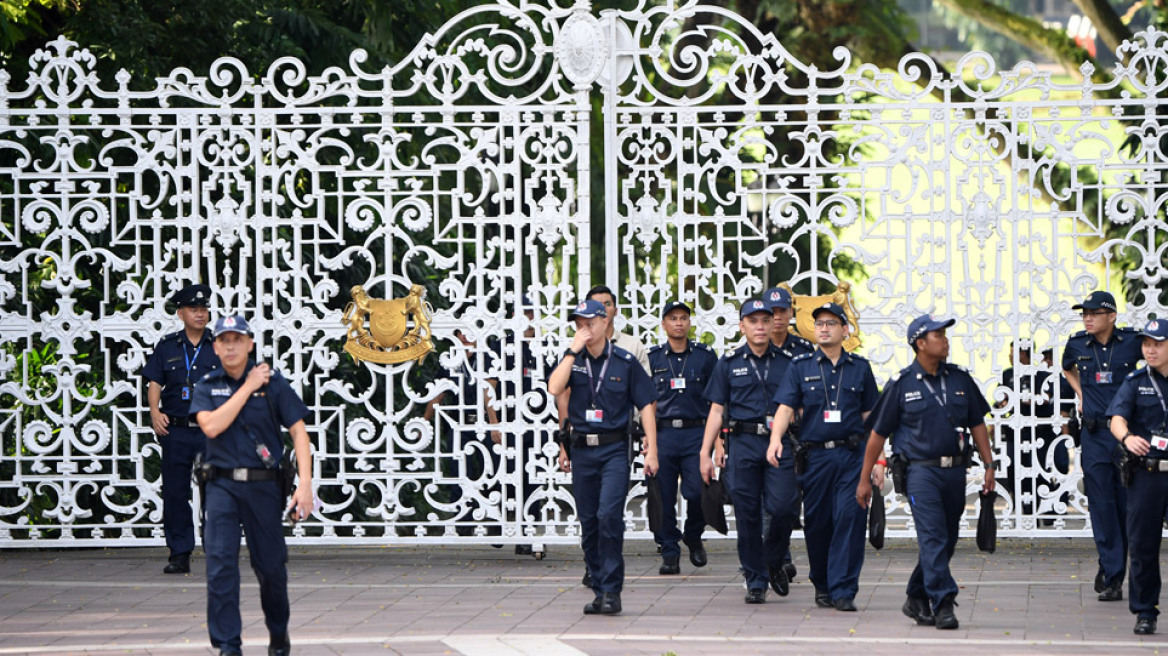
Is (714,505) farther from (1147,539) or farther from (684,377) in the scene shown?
(1147,539)

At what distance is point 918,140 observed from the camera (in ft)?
42.6

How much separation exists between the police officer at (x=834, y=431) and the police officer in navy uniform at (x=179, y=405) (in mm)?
4281

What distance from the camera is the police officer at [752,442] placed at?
10.9 meters

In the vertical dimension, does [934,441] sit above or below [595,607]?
above

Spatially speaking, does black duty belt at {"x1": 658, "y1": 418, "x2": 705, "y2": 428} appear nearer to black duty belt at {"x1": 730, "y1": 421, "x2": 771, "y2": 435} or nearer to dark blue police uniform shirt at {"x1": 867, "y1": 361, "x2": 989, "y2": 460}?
black duty belt at {"x1": 730, "y1": 421, "x2": 771, "y2": 435}

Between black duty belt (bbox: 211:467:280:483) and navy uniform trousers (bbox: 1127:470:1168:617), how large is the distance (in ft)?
16.2

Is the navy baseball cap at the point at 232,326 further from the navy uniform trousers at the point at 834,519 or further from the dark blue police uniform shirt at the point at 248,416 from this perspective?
the navy uniform trousers at the point at 834,519

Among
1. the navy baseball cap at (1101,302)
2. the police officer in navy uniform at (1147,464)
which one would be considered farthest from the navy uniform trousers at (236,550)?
the navy baseball cap at (1101,302)

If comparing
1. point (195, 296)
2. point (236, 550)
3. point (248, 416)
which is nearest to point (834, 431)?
point (248, 416)

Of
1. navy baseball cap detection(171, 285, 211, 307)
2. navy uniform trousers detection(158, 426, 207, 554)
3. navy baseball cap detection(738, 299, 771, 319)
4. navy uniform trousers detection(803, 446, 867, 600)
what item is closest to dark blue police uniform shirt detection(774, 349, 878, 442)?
navy uniform trousers detection(803, 446, 867, 600)

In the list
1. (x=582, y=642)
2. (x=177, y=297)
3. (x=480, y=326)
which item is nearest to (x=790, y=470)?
(x=582, y=642)

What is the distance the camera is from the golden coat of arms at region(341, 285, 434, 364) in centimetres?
1284

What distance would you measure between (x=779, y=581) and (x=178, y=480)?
455cm

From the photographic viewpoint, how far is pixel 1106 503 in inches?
429
